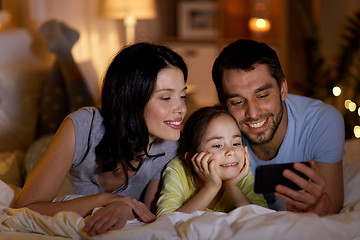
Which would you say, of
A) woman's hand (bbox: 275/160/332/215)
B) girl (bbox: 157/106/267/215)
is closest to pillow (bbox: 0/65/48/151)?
girl (bbox: 157/106/267/215)

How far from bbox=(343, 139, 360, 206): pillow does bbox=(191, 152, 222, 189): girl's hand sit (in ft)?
1.60

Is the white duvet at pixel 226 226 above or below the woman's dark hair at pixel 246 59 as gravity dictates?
below

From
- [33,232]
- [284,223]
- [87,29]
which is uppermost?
[87,29]

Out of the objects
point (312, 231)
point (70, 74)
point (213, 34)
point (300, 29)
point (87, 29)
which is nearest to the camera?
point (312, 231)

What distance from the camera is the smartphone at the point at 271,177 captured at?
1.20m

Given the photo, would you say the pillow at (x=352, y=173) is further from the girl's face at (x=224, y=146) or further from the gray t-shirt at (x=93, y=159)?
the gray t-shirt at (x=93, y=159)

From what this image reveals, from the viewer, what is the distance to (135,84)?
4.15 ft

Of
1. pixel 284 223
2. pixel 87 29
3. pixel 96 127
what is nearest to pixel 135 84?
pixel 96 127

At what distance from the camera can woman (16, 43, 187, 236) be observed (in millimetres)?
1217

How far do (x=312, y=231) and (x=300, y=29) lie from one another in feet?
10.5

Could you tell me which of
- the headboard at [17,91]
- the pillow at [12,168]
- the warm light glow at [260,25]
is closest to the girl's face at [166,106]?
the pillow at [12,168]

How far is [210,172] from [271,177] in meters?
0.16

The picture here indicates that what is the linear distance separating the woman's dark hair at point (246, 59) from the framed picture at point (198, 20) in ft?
9.97

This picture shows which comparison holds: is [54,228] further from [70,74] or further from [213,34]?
[213,34]
